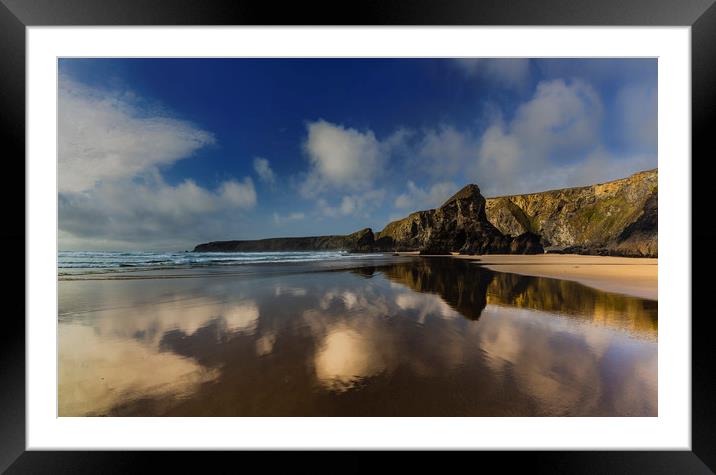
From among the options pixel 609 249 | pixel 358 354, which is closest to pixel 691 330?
pixel 358 354

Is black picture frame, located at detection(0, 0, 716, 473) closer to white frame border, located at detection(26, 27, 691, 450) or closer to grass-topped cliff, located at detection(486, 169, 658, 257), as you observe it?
white frame border, located at detection(26, 27, 691, 450)

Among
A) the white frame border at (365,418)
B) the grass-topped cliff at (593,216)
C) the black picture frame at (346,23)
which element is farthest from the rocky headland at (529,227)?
the black picture frame at (346,23)

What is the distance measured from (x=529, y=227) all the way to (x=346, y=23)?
35.1m

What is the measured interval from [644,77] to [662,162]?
364 centimetres

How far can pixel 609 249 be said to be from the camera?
13258 mm

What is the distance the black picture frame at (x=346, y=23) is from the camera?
191cm

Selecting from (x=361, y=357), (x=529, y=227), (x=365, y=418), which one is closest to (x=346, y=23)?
(x=361, y=357)

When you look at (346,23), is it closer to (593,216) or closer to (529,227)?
(593,216)

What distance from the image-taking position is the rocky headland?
11617 mm

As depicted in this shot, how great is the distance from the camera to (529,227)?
29.4 meters

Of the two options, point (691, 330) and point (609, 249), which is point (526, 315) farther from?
point (609, 249)

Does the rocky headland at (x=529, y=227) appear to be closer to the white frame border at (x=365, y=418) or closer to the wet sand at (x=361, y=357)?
the white frame border at (x=365, y=418)

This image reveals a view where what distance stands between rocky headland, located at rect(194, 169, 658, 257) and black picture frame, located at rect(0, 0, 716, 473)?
21.8 ft

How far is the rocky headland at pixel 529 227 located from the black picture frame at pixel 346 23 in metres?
6.64
